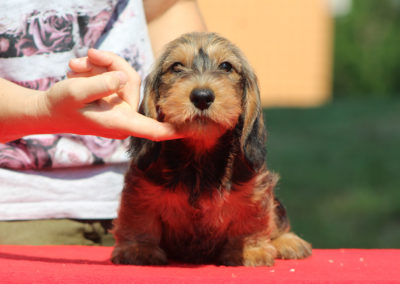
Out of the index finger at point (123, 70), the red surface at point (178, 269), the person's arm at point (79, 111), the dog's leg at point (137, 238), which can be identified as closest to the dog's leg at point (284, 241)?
the red surface at point (178, 269)

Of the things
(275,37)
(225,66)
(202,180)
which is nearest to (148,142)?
(202,180)

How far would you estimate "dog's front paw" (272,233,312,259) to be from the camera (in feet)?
13.7

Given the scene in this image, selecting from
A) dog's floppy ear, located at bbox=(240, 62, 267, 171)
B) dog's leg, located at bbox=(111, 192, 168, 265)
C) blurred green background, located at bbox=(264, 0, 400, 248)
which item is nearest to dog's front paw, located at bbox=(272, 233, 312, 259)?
dog's floppy ear, located at bbox=(240, 62, 267, 171)

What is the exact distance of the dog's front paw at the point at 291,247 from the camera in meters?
4.16

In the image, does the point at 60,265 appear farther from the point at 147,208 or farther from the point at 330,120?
the point at 330,120

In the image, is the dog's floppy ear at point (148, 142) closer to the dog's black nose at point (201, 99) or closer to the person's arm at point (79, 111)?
the dog's black nose at point (201, 99)

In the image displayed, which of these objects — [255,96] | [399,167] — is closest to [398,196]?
[399,167]

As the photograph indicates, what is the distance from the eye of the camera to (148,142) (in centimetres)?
387

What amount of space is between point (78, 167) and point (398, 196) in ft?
29.7

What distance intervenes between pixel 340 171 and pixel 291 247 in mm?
9650

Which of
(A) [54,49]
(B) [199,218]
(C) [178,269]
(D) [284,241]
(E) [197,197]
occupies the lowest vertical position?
(D) [284,241]

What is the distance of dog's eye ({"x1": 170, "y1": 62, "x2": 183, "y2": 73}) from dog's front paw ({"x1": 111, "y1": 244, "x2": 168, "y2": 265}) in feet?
3.68

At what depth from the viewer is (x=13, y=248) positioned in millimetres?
3879

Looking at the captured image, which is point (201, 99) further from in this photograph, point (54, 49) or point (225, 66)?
point (54, 49)
